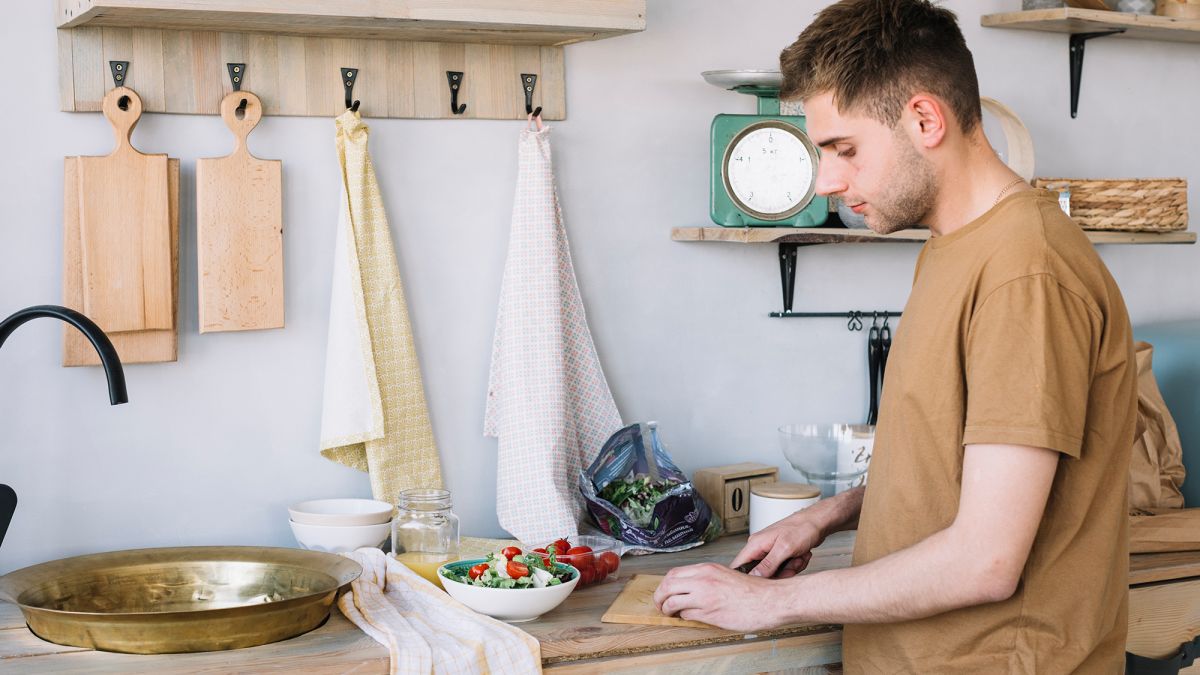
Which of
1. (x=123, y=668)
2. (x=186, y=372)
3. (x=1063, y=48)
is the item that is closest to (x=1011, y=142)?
(x=1063, y=48)

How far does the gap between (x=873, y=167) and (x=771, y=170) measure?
772mm

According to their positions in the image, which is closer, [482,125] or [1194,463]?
[482,125]

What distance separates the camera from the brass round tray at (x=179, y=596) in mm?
1411

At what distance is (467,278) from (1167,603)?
1.26m

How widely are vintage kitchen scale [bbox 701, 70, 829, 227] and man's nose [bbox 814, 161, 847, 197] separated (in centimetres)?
68

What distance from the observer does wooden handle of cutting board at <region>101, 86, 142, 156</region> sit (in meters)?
1.78

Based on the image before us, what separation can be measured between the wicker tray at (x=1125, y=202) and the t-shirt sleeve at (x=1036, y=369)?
1205 mm

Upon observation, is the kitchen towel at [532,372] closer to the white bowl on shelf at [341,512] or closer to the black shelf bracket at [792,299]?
the white bowl on shelf at [341,512]

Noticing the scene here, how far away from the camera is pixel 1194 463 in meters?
2.34

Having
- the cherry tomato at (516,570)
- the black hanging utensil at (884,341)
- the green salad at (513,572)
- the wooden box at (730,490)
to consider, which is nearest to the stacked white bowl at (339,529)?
the green salad at (513,572)

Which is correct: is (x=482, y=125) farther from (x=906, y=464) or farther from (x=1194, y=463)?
(x=1194, y=463)

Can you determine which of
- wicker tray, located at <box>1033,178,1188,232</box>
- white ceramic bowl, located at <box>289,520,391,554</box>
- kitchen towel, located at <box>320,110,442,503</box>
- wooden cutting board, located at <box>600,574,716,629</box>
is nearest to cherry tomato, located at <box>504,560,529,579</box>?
wooden cutting board, located at <box>600,574,716,629</box>

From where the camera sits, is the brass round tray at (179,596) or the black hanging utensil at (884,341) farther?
the black hanging utensil at (884,341)

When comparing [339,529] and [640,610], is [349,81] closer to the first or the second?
[339,529]
